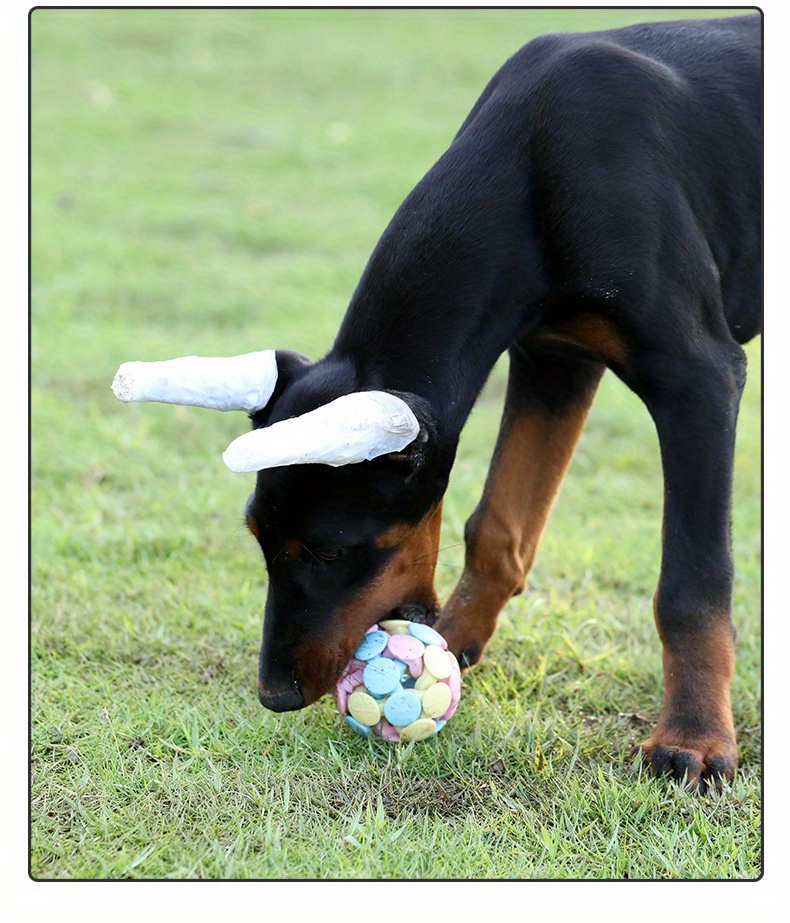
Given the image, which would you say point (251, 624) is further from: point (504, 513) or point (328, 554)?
point (328, 554)

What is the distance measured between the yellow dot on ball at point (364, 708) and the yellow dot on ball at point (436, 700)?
0.53 ft

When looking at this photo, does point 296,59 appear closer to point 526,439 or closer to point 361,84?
point 361,84

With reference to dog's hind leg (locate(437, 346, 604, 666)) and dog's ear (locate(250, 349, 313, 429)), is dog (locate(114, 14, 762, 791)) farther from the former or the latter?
dog's hind leg (locate(437, 346, 604, 666))

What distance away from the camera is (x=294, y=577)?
11.8 ft

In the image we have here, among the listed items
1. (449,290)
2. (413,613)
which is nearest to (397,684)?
(413,613)

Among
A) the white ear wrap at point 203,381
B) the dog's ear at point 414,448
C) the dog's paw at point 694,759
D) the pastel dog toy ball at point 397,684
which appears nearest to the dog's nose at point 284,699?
the pastel dog toy ball at point 397,684

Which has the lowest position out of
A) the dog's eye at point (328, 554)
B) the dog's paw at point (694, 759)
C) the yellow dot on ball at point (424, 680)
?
the dog's paw at point (694, 759)

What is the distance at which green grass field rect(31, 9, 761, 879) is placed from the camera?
354cm

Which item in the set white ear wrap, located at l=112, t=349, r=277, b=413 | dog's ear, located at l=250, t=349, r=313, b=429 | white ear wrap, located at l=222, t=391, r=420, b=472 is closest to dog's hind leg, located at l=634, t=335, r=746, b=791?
white ear wrap, located at l=222, t=391, r=420, b=472

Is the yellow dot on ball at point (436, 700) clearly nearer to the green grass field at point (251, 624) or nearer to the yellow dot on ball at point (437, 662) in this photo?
the yellow dot on ball at point (437, 662)

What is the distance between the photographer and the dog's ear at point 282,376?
12.0ft

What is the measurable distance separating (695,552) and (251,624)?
1.93 m

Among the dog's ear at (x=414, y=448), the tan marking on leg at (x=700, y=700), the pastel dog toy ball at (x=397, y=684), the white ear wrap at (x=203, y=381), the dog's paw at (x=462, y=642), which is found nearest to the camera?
the white ear wrap at (x=203, y=381)

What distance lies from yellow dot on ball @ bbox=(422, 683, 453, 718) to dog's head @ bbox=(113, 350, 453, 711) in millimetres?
306
